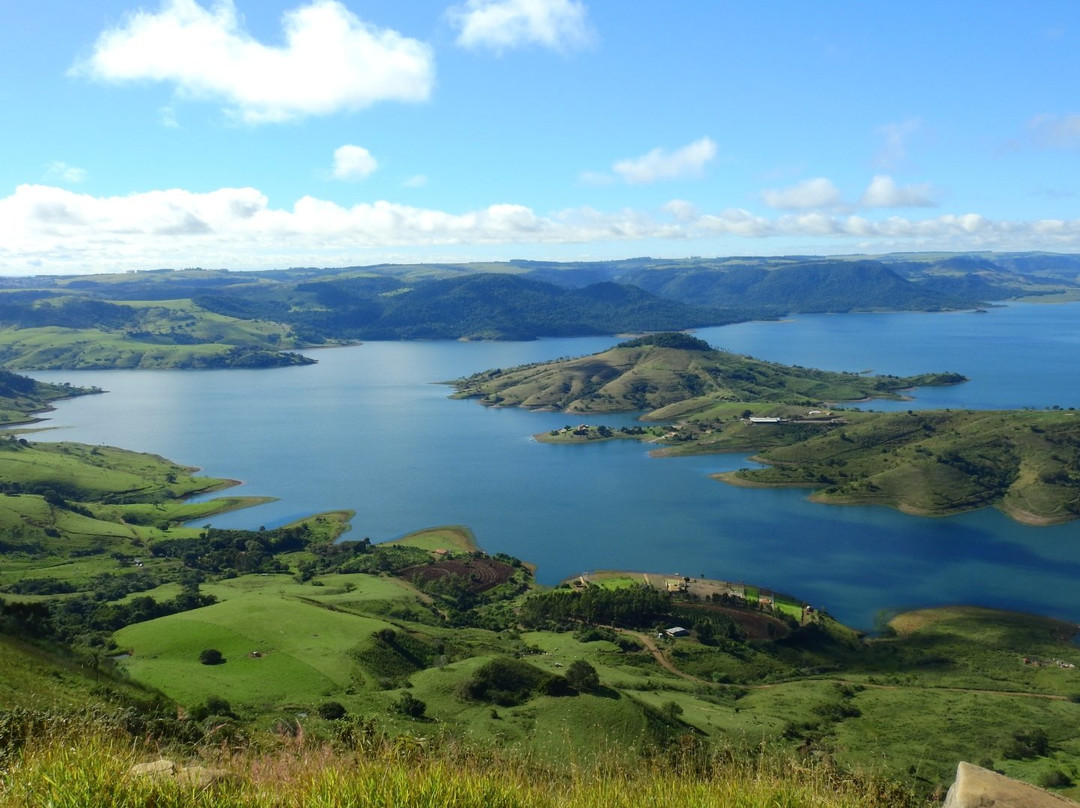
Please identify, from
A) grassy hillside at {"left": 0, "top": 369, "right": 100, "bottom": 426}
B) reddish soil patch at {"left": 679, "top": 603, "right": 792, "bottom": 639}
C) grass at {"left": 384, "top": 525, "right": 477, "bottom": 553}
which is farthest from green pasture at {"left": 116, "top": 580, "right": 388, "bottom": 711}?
grassy hillside at {"left": 0, "top": 369, "right": 100, "bottom": 426}

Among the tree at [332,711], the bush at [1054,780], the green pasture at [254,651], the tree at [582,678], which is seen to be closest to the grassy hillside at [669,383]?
the green pasture at [254,651]

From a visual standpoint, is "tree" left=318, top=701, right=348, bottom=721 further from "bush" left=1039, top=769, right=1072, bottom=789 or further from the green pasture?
"bush" left=1039, top=769, right=1072, bottom=789

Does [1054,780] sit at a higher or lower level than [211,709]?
lower

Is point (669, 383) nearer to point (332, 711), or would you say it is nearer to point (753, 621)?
point (753, 621)

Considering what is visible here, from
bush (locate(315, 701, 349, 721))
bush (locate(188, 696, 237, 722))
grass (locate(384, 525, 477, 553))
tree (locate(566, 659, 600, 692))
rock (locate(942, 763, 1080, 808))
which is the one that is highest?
rock (locate(942, 763, 1080, 808))

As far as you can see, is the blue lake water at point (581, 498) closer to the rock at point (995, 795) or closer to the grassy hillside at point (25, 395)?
the grassy hillside at point (25, 395)

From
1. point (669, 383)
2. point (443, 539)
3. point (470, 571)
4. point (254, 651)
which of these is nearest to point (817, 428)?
point (669, 383)

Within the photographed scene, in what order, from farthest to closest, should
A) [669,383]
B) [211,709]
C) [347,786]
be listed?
1. [669,383]
2. [211,709]
3. [347,786]
